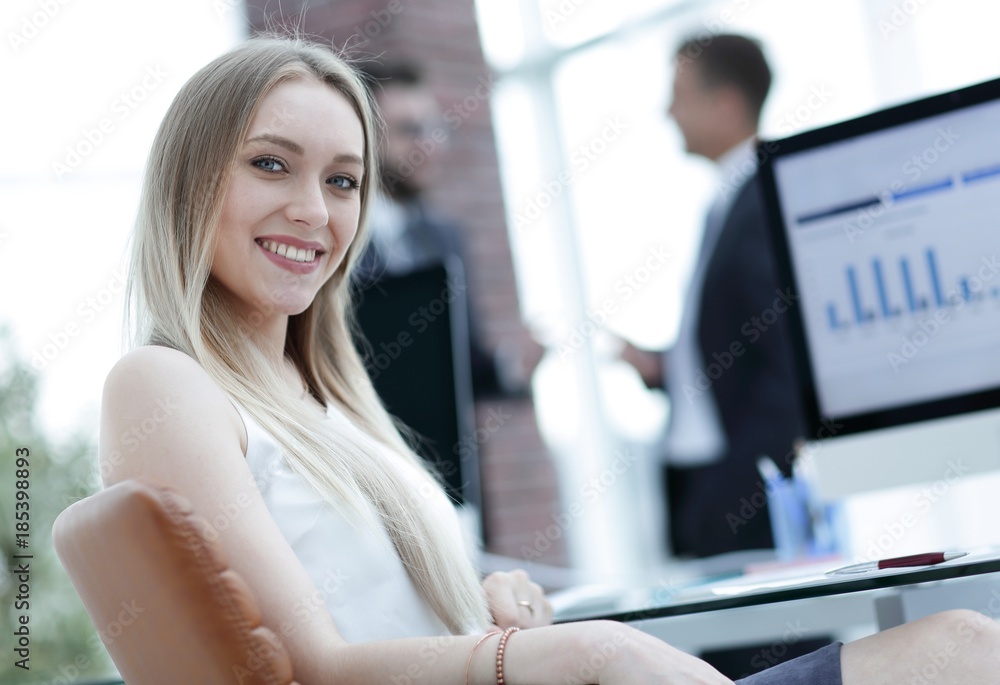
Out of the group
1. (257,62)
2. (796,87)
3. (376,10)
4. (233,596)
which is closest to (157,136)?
(257,62)

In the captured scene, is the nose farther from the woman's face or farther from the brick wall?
the brick wall

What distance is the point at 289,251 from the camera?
1.40 m

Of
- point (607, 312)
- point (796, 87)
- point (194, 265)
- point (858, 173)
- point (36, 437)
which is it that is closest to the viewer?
point (194, 265)

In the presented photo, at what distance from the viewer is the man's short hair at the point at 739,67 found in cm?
311

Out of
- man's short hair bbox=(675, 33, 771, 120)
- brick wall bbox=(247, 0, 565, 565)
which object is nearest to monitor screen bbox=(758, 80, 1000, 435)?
man's short hair bbox=(675, 33, 771, 120)

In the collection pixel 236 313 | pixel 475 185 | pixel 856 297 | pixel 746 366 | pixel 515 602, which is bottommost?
pixel 515 602

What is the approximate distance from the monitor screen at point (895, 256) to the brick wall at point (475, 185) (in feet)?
6.53

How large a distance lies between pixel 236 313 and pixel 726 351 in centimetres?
170

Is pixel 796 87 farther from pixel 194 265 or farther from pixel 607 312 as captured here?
pixel 194 265

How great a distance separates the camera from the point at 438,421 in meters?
2.09

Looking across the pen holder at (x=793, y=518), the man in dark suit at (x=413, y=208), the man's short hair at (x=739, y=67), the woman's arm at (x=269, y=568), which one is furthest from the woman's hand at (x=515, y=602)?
the man's short hair at (x=739, y=67)

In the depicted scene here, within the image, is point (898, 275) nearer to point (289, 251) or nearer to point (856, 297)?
point (856, 297)

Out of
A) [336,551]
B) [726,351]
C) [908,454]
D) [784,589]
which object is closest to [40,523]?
[726,351]

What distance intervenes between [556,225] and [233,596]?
3796 mm
